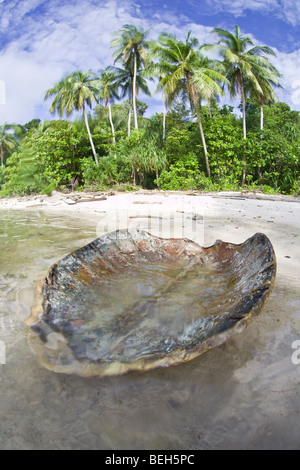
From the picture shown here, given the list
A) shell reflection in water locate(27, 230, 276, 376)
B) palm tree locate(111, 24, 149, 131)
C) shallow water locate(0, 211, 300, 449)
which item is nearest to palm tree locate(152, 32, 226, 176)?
palm tree locate(111, 24, 149, 131)

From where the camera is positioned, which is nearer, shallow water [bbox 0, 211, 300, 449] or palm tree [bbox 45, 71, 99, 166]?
→ shallow water [bbox 0, 211, 300, 449]

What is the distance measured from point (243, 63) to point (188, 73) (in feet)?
9.48

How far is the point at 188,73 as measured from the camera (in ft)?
51.0

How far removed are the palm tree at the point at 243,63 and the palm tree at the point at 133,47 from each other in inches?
220

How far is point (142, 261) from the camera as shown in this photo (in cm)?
319

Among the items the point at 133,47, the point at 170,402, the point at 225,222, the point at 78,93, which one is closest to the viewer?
the point at 170,402

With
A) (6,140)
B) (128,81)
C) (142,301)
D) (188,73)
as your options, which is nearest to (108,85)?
(128,81)

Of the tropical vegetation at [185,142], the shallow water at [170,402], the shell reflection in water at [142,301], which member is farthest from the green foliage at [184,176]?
the shallow water at [170,402]

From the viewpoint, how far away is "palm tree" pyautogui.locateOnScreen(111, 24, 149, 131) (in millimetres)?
19641

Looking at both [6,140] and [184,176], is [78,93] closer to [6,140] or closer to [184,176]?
[184,176]

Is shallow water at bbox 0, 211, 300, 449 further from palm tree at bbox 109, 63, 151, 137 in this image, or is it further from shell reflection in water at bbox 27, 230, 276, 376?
palm tree at bbox 109, 63, 151, 137

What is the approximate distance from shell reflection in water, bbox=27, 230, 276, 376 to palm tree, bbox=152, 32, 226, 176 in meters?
13.5

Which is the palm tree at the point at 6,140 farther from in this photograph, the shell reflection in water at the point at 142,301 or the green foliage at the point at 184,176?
the shell reflection in water at the point at 142,301

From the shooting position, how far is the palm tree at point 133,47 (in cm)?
1964
